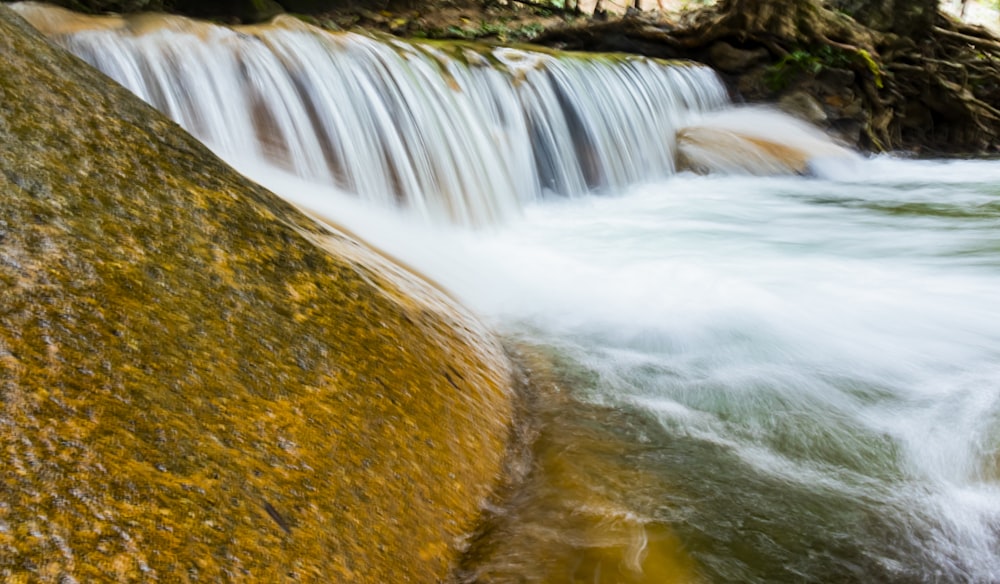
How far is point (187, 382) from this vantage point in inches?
59.9

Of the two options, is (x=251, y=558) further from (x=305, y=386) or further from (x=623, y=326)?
(x=623, y=326)

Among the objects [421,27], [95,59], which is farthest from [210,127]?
[421,27]

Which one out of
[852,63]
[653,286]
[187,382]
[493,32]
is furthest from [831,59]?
[187,382]

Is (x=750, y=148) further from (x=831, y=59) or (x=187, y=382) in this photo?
(x=187, y=382)

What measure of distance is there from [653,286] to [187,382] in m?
3.72

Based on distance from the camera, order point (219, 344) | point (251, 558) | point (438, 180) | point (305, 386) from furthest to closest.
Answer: point (438, 180) → point (305, 386) → point (219, 344) → point (251, 558)

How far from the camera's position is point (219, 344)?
5.44 ft

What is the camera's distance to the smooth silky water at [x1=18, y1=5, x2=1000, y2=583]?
215 centimetres

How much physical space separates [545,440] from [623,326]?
162cm

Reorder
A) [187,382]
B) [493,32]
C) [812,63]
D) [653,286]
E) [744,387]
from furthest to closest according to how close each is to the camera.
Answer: [493,32]
[812,63]
[653,286]
[744,387]
[187,382]

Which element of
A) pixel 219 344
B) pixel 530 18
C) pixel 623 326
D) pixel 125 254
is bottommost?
pixel 623 326

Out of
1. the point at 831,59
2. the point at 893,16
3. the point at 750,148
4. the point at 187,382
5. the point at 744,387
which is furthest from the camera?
the point at 893,16

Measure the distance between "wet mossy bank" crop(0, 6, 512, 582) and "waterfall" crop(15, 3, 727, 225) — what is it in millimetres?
2941

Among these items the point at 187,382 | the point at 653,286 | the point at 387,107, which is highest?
the point at 387,107
